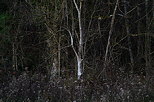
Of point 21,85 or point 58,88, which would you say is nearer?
point 58,88

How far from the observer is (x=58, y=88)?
9289mm

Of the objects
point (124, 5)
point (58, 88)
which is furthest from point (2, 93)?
point (124, 5)

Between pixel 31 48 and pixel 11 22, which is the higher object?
pixel 11 22

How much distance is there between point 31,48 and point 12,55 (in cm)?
83

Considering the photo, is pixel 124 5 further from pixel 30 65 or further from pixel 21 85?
pixel 21 85

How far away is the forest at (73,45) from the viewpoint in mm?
10570

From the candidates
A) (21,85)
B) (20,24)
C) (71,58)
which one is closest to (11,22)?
(20,24)

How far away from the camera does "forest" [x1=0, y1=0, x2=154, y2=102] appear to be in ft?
34.7

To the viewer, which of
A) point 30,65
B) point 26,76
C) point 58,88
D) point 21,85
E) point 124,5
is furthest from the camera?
point 30,65

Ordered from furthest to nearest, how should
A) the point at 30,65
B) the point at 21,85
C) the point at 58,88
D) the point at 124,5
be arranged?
the point at 30,65 < the point at 124,5 < the point at 21,85 < the point at 58,88

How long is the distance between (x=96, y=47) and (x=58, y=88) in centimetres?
456

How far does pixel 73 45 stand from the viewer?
41.9 feet

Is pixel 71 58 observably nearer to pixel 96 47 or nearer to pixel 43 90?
pixel 96 47

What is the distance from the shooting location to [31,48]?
14.2 meters
